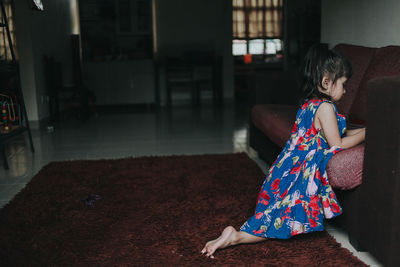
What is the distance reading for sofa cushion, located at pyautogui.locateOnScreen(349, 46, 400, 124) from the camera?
7.11ft

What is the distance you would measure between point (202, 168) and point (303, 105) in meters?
1.28

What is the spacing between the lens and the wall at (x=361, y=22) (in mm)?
2715

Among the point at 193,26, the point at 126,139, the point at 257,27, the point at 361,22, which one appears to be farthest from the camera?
the point at 257,27

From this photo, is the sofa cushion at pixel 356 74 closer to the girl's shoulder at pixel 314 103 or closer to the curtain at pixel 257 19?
the girl's shoulder at pixel 314 103

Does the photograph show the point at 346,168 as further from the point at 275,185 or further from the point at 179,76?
the point at 179,76

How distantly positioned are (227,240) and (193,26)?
608 cm

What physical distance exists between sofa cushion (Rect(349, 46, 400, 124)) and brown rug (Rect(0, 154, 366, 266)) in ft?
2.29

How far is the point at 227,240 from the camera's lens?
1.67 meters

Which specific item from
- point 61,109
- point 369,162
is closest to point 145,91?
point 61,109

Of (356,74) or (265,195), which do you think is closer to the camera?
(265,195)

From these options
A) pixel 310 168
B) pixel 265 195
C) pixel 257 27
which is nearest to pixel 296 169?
pixel 310 168

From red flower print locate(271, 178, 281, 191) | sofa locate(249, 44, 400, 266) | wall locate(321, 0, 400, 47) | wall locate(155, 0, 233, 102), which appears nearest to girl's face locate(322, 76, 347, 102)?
sofa locate(249, 44, 400, 266)

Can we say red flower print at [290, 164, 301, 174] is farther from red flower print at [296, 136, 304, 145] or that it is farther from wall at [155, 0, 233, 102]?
wall at [155, 0, 233, 102]

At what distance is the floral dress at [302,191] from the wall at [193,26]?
5.66 m
